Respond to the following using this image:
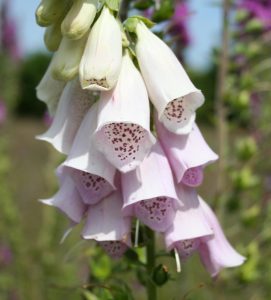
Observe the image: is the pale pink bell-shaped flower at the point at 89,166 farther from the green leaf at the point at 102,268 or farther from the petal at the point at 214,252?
the green leaf at the point at 102,268

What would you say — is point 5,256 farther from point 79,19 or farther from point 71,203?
point 79,19

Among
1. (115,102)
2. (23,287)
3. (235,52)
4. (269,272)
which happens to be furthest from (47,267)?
(115,102)

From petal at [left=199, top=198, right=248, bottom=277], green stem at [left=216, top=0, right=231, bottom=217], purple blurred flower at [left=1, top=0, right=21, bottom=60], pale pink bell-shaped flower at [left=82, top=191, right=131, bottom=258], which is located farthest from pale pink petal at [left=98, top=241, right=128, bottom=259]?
purple blurred flower at [left=1, top=0, right=21, bottom=60]

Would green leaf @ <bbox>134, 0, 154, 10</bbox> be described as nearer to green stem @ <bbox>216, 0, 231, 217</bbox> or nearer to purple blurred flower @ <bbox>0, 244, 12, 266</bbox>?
green stem @ <bbox>216, 0, 231, 217</bbox>

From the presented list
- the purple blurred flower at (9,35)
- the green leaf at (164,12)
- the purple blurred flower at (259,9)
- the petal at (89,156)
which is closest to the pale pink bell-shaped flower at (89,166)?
the petal at (89,156)

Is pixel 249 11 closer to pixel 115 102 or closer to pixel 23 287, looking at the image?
pixel 115 102
